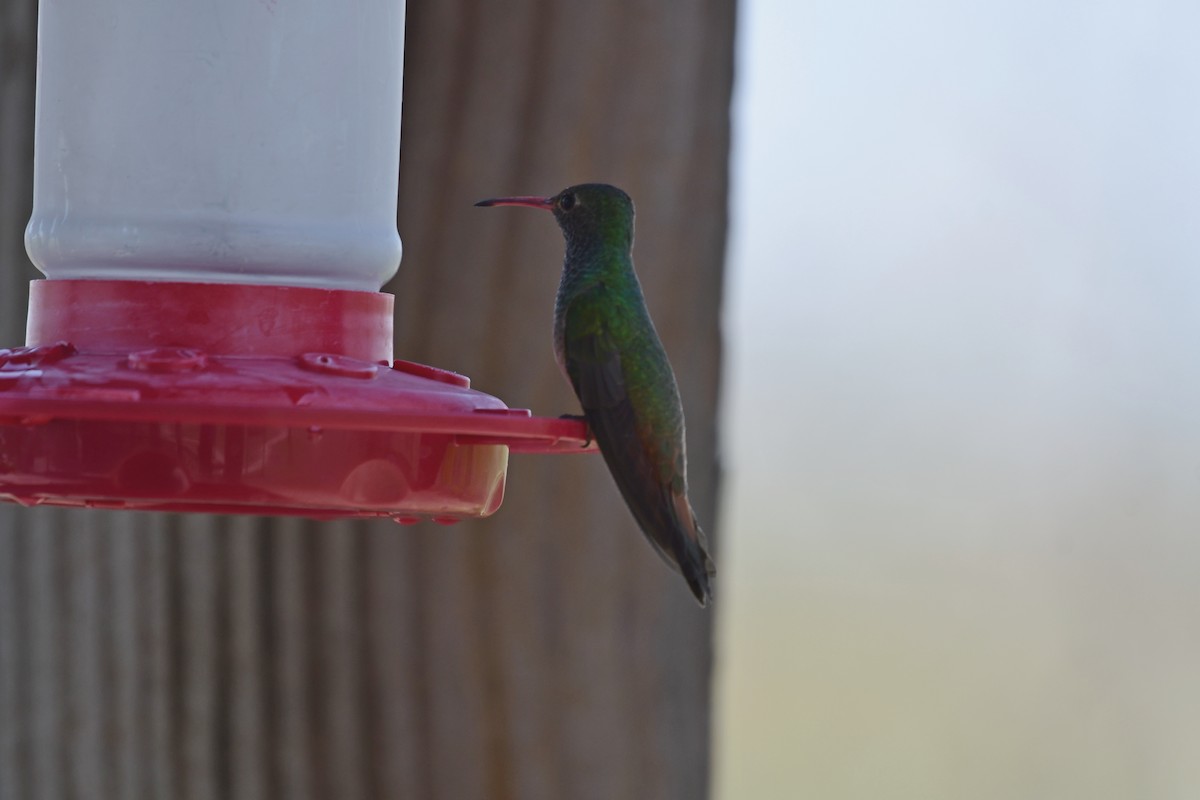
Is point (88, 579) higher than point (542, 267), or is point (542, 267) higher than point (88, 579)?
point (542, 267)

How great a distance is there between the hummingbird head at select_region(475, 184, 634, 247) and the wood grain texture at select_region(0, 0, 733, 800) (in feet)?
0.29

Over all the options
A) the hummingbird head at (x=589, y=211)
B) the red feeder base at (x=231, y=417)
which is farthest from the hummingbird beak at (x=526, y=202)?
the red feeder base at (x=231, y=417)

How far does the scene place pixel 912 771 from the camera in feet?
21.8

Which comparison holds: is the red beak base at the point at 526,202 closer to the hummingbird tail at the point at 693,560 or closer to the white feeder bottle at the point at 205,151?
the white feeder bottle at the point at 205,151

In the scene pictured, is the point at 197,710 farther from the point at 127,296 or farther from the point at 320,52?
the point at 320,52

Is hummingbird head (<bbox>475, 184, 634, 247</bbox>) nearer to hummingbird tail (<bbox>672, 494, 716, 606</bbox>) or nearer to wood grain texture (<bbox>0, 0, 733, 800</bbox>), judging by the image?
wood grain texture (<bbox>0, 0, 733, 800</bbox>)

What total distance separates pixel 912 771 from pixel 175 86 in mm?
4915

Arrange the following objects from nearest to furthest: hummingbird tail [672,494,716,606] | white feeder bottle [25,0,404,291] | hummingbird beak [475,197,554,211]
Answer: white feeder bottle [25,0,404,291] → hummingbird tail [672,494,716,606] → hummingbird beak [475,197,554,211]

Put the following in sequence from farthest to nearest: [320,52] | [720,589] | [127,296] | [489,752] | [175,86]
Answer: [720,589] → [489,752] → [320,52] → [175,86] → [127,296]

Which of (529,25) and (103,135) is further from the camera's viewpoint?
(529,25)

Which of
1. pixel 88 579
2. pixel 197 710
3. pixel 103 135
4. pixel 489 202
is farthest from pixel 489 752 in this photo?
pixel 103 135

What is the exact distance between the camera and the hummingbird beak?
285 cm

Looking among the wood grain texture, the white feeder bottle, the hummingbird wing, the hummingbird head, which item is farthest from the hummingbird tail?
the white feeder bottle

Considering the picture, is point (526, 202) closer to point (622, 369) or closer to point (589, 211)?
point (589, 211)
